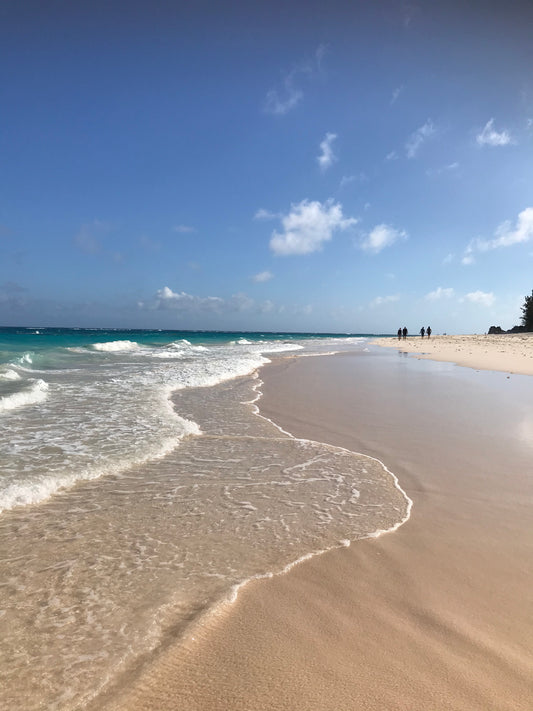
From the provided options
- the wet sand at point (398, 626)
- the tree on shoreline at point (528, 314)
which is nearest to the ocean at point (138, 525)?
the wet sand at point (398, 626)

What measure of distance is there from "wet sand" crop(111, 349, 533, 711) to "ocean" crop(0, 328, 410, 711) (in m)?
0.21

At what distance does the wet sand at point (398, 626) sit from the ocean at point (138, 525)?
0.70 feet

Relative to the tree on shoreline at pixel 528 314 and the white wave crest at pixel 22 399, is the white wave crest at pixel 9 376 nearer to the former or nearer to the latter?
the white wave crest at pixel 22 399

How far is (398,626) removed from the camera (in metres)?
2.47

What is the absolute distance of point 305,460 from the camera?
573cm

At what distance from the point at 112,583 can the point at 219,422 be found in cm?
518

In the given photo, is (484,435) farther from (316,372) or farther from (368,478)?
(316,372)

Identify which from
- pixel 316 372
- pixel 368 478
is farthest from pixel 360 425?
pixel 316 372

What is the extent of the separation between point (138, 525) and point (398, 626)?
96.3 inches

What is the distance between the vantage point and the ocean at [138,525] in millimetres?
2336

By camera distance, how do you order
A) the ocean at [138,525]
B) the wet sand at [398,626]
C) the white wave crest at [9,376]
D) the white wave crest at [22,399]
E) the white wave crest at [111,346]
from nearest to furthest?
the wet sand at [398,626]
the ocean at [138,525]
the white wave crest at [22,399]
the white wave crest at [9,376]
the white wave crest at [111,346]

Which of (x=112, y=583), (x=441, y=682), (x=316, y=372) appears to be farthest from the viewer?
(x=316, y=372)

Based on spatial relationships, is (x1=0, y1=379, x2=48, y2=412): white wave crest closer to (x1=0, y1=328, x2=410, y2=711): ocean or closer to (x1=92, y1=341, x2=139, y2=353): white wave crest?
(x1=0, y1=328, x2=410, y2=711): ocean

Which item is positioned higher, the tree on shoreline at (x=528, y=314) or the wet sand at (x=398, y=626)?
the tree on shoreline at (x=528, y=314)
